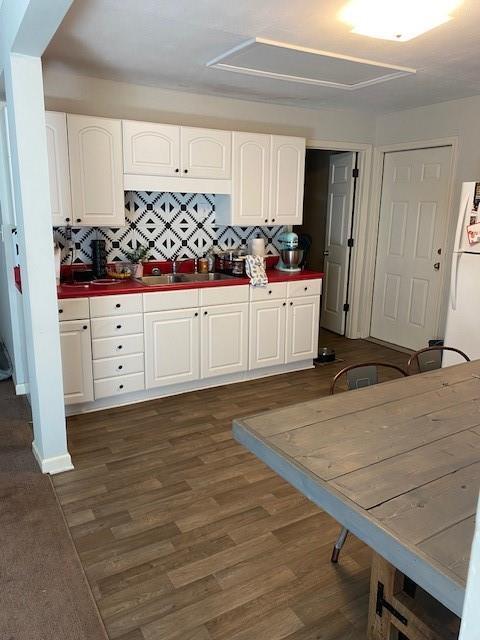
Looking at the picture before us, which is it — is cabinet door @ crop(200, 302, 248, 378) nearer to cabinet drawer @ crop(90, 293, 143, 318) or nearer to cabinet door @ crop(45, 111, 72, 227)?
cabinet drawer @ crop(90, 293, 143, 318)

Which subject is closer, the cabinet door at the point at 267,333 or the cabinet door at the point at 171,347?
the cabinet door at the point at 171,347

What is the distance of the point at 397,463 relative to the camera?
1.36 m

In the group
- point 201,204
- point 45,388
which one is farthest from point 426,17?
point 45,388

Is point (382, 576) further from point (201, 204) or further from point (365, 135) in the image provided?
point (365, 135)

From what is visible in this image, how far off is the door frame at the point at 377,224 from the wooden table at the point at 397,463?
2.91 meters

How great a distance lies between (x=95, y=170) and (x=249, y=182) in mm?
1294

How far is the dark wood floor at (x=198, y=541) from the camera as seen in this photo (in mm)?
1784

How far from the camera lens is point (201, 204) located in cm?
431

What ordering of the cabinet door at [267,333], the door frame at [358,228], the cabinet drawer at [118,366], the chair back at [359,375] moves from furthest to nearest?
the door frame at [358,228] < the cabinet door at [267,333] < the cabinet drawer at [118,366] < the chair back at [359,375]

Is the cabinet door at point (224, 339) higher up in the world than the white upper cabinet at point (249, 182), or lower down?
lower down

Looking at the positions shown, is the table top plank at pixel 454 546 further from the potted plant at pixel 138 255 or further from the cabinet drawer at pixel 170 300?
the potted plant at pixel 138 255

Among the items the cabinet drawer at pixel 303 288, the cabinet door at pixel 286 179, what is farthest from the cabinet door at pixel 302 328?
the cabinet door at pixel 286 179

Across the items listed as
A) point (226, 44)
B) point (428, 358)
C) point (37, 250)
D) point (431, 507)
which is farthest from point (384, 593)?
point (226, 44)

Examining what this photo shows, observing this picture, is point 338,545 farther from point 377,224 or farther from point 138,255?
point 377,224
